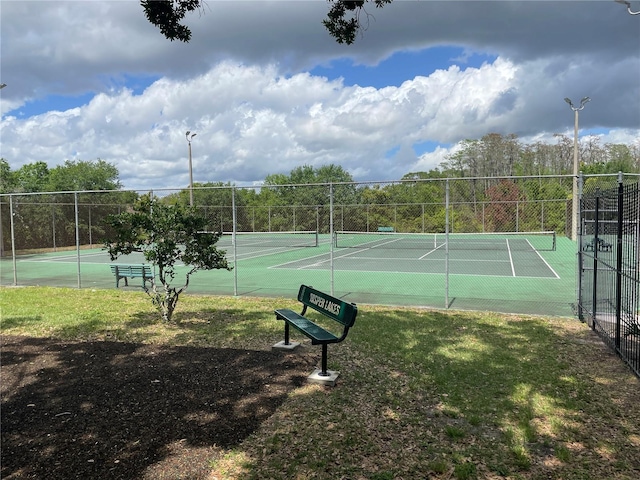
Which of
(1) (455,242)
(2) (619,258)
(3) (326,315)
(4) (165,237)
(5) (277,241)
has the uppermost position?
(4) (165,237)

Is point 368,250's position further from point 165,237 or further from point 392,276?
point 165,237

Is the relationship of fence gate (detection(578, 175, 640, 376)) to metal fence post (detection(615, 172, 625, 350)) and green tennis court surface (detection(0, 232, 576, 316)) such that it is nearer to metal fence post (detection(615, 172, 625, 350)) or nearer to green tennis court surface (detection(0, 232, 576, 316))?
metal fence post (detection(615, 172, 625, 350))

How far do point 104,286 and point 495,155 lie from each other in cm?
5075

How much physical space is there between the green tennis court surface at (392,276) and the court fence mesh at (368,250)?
0.12 ft

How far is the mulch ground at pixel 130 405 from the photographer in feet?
11.4

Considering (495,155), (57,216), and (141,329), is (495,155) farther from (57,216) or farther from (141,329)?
(141,329)

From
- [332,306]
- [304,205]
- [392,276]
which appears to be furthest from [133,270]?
[304,205]

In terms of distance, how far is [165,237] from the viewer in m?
7.60

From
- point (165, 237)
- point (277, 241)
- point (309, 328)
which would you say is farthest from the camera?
point (277, 241)

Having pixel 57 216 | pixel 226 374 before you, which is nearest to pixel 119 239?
pixel 226 374

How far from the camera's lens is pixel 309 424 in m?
4.05

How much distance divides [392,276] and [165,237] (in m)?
8.55

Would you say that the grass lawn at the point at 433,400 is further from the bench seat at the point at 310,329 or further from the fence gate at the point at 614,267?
the bench seat at the point at 310,329

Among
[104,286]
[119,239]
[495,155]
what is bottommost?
[104,286]
